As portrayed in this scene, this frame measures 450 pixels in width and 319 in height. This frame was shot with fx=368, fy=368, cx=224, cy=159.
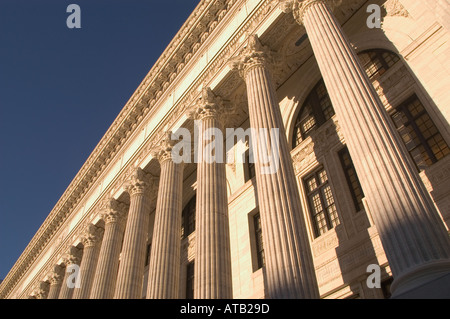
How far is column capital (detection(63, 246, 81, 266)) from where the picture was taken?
27647mm

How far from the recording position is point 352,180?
1447 cm

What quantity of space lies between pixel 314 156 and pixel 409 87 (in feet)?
15.5

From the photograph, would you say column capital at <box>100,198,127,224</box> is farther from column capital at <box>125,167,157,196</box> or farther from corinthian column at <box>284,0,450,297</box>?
corinthian column at <box>284,0,450,297</box>

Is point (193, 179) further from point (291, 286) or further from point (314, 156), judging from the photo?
point (291, 286)

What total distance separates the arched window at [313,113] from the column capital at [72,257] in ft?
63.8

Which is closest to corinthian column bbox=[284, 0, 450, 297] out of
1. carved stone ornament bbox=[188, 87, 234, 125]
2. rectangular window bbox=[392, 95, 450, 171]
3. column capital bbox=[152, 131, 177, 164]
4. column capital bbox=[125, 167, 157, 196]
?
rectangular window bbox=[392, 95, 450, 171]

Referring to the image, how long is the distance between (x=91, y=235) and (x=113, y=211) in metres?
3.47

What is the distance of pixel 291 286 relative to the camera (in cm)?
957

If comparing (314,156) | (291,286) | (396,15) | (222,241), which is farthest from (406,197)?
(396,15)

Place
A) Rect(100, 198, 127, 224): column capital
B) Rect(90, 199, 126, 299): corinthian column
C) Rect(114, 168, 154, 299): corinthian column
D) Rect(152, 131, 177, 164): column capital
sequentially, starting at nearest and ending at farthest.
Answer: Rect(114, 168, 154, 299): corinthian column, Rect(152, 131, 177, 164): column capital, Rect(90, 199, 126, 299): corinthian column, Rect(100, 198, 127, 224): column capital

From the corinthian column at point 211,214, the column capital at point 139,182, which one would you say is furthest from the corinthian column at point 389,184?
the column capital at point 139,182

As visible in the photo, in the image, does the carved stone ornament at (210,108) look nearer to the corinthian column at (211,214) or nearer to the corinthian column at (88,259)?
the corinthian column at (211,214)

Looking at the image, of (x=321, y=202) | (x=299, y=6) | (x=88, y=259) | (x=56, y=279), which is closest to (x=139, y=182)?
(x=88, y=259)

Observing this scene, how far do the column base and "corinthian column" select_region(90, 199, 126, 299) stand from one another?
55.4 feet
